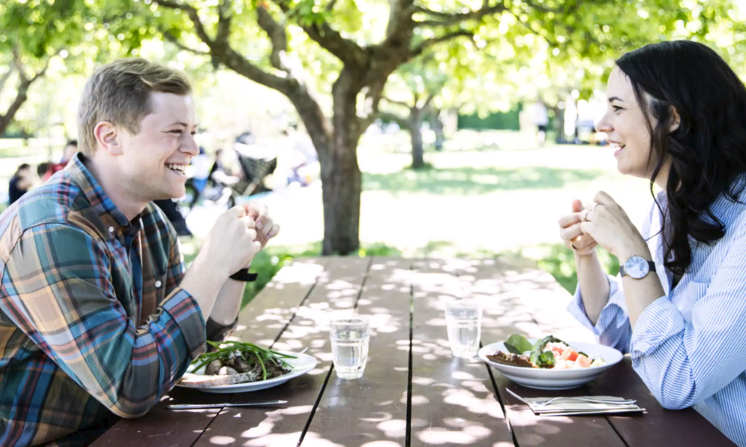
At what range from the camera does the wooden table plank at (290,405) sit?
1855mm

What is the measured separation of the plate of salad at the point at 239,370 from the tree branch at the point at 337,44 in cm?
486

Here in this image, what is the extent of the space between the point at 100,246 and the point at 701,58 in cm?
161

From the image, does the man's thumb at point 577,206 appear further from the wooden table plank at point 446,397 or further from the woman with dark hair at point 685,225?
the wooden table plank at point 446,397

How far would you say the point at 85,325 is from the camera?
6.20 feet

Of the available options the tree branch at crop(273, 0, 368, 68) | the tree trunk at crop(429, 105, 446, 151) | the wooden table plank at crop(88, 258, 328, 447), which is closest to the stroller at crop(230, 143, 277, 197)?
the tree branch at crop(273, 0, 368, 68)

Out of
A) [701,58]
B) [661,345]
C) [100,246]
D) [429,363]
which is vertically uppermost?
[701,58]

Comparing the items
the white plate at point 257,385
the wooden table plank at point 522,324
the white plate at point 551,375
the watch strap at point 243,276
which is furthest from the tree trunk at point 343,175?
the white plate at point 551,375

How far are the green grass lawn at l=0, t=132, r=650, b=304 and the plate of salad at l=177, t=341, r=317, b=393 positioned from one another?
132 inches

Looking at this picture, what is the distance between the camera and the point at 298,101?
302 inches

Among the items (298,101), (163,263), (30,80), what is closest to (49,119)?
(30,80)

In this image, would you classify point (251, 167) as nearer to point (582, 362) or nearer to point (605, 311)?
point (605, 311)

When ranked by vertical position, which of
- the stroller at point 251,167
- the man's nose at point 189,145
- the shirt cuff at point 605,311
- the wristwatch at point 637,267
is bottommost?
Result: the stroller at point 251,167

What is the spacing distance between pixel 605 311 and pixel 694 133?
2.17ft

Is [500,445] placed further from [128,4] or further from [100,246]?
[128,4]
